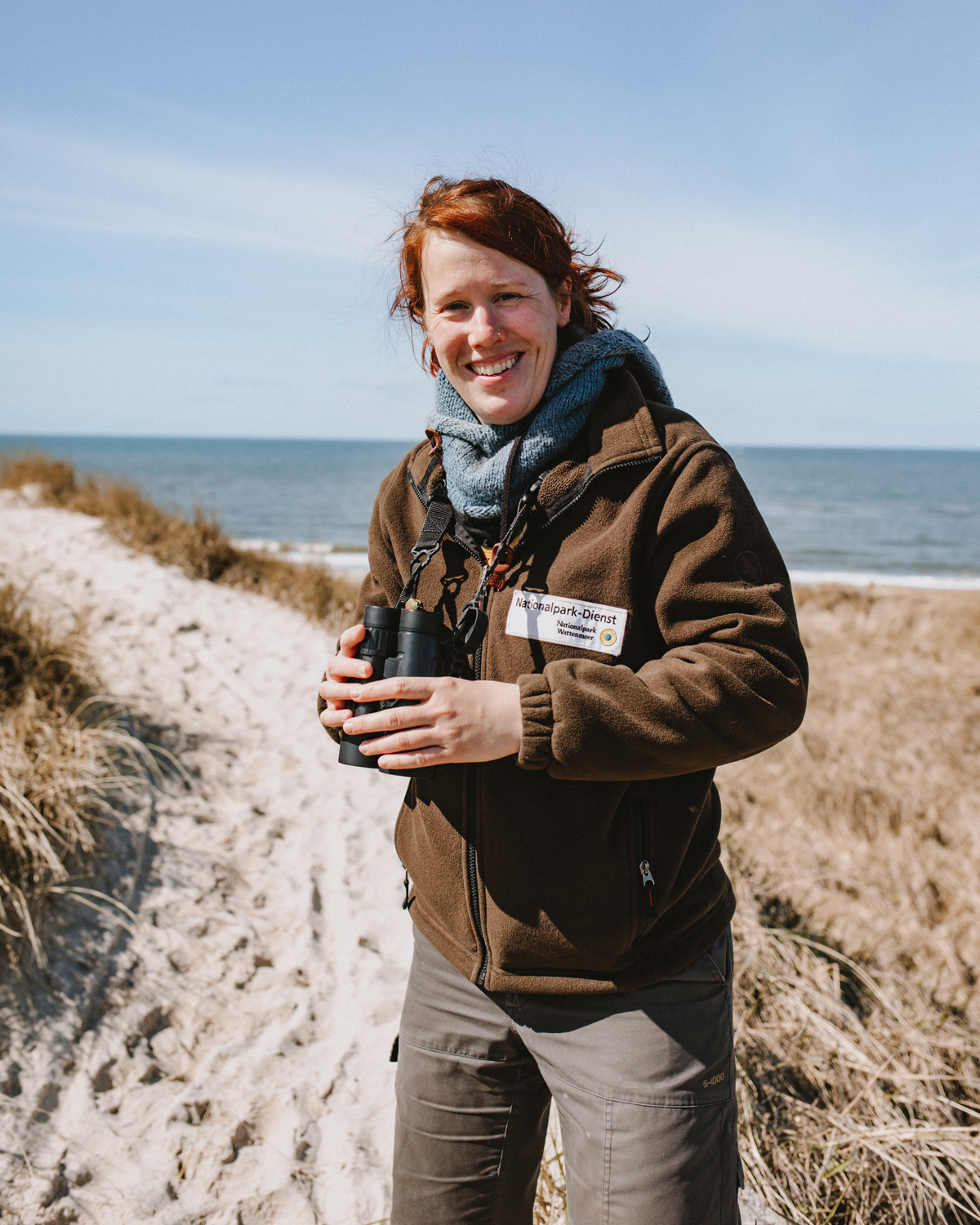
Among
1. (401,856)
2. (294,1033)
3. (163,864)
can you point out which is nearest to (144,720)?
(163,864)

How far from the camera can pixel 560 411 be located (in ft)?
4.48

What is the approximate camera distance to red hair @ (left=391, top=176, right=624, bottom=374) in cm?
137

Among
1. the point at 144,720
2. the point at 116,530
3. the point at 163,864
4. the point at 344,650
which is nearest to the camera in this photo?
the point at 344,650

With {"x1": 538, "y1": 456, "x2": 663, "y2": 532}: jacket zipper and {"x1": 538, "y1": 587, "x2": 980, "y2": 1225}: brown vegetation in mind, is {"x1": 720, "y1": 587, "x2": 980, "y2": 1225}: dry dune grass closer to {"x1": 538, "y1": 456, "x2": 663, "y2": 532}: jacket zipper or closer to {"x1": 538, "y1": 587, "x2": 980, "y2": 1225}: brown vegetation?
{"x1": 538, "y1": 587, "x2": 980, "y2": 1225}: brown vegetation

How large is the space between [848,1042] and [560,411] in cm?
254

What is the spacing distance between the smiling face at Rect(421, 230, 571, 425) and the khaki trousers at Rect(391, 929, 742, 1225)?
1.03 m

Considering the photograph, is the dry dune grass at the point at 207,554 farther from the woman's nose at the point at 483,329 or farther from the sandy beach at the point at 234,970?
the woman's nose at the point at 483,329

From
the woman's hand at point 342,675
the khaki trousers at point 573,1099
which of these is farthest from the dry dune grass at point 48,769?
the woman's hand at point 342,675

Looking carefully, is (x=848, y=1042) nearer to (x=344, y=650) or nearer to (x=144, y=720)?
(x=344, y=650)

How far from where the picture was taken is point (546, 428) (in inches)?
53.9

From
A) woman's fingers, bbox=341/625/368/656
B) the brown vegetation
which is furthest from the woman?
the brown vegetation

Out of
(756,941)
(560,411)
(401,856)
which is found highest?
(560,411)

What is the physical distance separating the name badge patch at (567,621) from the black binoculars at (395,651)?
14 cm

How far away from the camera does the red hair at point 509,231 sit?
137 centimetres
